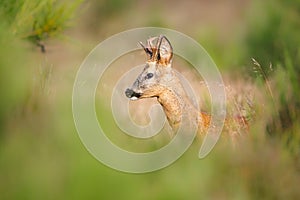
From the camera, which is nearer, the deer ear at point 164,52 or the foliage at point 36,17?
the foliage at point 36,17

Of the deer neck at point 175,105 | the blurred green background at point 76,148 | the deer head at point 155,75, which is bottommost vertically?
the blurred green background at point 76,148

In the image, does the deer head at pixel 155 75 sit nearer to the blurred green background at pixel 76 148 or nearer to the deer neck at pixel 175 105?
the deer neck at pixel 175 105

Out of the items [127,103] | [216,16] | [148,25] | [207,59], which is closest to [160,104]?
[127,103]

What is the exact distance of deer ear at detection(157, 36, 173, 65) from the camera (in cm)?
473

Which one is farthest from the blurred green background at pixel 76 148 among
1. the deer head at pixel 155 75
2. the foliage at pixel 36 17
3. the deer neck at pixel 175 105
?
the deer head at pixel 155 75

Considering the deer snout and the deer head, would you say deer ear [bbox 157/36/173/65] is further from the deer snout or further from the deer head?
the deer snout

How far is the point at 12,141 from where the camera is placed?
2.04m

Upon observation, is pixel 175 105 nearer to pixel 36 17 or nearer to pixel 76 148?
pixel 36 17

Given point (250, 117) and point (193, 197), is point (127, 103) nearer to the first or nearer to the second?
point (250, 117)

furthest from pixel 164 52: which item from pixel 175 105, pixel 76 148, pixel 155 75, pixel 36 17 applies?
pixel 76 148

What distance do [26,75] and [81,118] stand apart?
1.39 ft

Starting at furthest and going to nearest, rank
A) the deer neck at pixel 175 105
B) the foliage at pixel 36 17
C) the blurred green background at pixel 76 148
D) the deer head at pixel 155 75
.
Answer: the deer head at pixel 155 75
the deer neck at pixel 175 105
the foliage at pixel 36 17
the blurred green background at pixel 76 148

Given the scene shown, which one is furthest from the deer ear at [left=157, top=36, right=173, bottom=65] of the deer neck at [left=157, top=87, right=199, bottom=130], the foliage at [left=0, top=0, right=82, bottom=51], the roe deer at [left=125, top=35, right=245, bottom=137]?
the foliage at [left=0, top=0, right=82, bottom=51]

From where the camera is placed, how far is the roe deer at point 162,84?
15.6ft
